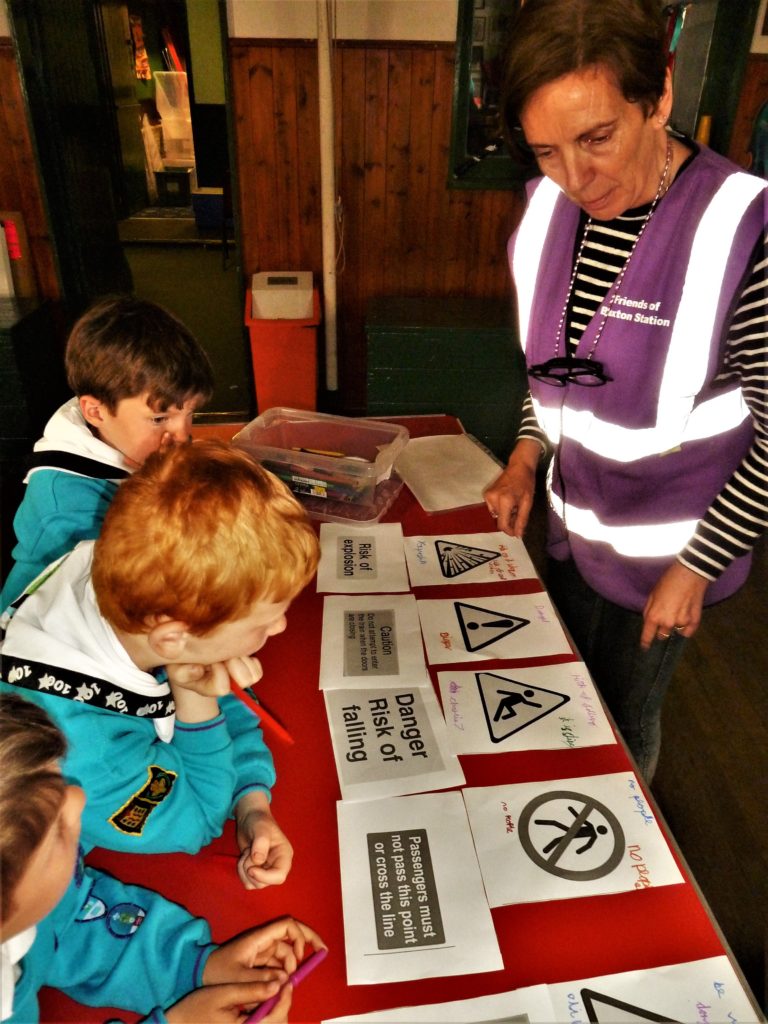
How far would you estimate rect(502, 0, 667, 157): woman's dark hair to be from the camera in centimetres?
81

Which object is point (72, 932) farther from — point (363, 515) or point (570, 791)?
point (363, 515)

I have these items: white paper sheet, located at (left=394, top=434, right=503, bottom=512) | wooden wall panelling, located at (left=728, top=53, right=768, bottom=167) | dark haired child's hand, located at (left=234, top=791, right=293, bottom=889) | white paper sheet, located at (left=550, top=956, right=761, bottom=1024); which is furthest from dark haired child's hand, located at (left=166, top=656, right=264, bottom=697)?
wooden wall panelling, located at (left=728, top=53, right=768, bottom=167)

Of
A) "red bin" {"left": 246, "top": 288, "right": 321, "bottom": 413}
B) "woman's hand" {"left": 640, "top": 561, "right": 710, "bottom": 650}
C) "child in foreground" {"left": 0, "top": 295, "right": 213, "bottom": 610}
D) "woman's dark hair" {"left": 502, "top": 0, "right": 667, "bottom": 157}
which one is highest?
"woman's dark hair" {"left": 502, "top": 0, "right": 667, "bottom": 157}

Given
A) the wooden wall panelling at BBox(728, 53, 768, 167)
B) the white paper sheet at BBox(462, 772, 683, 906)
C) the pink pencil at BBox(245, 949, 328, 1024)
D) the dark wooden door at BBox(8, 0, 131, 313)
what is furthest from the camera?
the wooden wall panelling at BBox(728, 53, 768, 167)

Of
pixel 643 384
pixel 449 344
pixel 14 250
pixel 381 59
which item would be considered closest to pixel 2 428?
pixel 14 250

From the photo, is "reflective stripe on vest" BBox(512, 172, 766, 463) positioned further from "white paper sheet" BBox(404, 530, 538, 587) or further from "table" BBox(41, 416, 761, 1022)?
"table" BBox(41, 416, 761, 1022)

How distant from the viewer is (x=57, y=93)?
9.82ft

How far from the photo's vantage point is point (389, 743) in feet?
3.01

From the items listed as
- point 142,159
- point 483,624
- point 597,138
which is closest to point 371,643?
point 483,624

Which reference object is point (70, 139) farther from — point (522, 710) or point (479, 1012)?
point (479, 1012)

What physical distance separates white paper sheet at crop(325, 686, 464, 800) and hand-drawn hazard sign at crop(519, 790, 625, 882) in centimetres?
10

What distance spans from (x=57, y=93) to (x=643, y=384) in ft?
10.1

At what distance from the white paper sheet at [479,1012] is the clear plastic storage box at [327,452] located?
2.87 ft

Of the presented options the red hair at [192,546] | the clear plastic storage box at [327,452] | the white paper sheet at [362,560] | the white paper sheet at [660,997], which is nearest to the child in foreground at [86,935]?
the red hair at [192,546]
